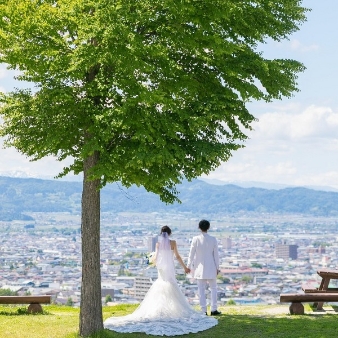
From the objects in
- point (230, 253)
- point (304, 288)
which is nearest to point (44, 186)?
point (230, 253)

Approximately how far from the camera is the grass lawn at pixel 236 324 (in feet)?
53.9

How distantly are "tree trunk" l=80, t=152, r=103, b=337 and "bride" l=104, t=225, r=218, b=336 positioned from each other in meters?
0.68

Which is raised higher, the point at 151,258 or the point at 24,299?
the point at 151,258

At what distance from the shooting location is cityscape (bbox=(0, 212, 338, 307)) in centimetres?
6831

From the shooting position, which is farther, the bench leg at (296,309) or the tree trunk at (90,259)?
the bench leg at (296,309)

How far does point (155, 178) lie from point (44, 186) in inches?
5673

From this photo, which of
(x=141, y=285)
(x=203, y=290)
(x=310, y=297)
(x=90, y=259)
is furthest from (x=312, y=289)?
(x=90, y=259)

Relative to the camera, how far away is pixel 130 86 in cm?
1542

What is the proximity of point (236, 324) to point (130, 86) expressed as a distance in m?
6.41

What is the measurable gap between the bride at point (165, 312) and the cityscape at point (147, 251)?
106 feet

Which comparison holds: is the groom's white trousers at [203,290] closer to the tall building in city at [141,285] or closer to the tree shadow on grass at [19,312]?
the tall building in city at [141,285]

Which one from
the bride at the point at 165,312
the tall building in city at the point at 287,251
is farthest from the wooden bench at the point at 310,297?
the tall building in city at the point at 287,251

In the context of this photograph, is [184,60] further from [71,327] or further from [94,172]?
[71,327]

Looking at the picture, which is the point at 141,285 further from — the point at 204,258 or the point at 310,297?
the point at 310,297
